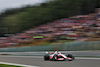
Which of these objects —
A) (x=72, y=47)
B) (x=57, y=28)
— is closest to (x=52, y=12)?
(x=57, y=28)

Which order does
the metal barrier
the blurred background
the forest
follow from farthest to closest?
1. the forest
2. the blurred background
3. the metal barrier

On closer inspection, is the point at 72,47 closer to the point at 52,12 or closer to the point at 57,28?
the point at 57,28

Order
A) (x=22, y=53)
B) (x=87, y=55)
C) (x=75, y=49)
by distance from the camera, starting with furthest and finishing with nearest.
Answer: (x=22, y=53)
(x=75, y=49)
(x=87, y=55)

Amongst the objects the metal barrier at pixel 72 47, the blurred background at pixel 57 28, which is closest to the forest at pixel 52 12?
the blurred background at pixel 57 28

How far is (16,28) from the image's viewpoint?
1781 inches

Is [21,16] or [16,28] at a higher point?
[21,16]

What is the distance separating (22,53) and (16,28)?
27688mm

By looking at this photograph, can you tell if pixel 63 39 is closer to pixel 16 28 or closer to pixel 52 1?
pixel 52 1

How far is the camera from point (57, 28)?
2327cm

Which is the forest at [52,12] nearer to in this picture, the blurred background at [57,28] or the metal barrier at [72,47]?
the blurred background at [57,28]

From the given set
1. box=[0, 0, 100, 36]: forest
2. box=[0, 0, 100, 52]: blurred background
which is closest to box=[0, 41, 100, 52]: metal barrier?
box=[0, 0, 100, 52]: blurred background

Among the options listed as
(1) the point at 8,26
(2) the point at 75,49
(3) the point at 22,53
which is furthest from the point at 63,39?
(1) the point at 8,26

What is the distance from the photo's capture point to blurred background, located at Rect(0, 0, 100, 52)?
16.6 metres

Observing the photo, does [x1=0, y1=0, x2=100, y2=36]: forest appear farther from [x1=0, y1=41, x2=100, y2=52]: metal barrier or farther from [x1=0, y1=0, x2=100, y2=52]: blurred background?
[x1=0, y1=41, x2=100, y2=52]: metal barrier
